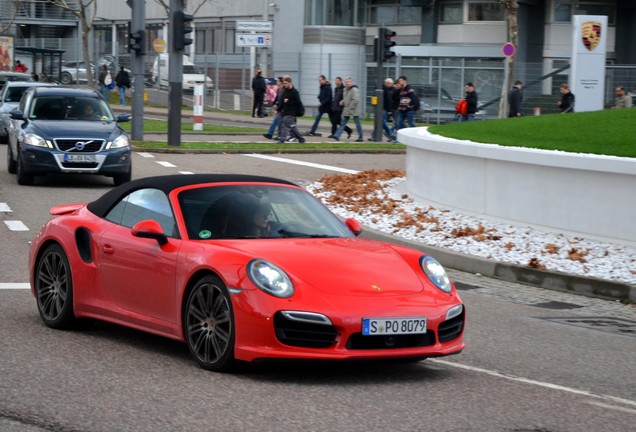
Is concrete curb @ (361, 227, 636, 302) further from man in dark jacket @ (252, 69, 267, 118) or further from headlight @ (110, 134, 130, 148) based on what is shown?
man in dark jacket @ (252, 69, 267, 118)

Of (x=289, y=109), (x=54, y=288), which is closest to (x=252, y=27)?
(x=289, y=109)

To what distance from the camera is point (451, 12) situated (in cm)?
5903

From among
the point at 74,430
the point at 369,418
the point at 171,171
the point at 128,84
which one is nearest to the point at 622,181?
the point at 369,418

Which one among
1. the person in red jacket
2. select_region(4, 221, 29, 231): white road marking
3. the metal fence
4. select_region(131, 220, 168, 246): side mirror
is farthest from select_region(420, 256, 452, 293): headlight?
the person in red jacket

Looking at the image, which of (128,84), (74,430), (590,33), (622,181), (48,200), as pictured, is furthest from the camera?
(128,84)

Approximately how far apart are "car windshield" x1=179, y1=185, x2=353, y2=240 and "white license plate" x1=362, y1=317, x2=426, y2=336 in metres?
1.20

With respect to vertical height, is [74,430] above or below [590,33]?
below

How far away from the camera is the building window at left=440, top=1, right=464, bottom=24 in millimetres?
58594

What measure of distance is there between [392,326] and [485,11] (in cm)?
5164

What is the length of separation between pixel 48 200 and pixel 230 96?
39.8 metres

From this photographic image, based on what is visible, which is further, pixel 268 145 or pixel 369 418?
pixel 268 145

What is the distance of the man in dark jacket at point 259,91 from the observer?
50.8 m

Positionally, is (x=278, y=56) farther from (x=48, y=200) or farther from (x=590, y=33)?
(x=48, y=200)

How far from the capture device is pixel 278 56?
5909cm
